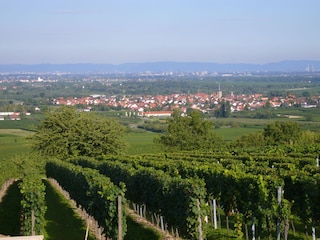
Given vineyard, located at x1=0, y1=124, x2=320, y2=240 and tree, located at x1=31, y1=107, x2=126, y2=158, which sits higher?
vineyard, located at x1=0, y1=124, x2=320, y2=240

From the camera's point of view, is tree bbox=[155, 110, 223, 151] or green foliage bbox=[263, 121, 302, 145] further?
tree bbox=[155, 110, 223, 151]

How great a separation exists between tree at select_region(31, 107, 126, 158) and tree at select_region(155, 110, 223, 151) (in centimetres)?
927

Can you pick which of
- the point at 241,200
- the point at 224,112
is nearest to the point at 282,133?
the point at 241,200

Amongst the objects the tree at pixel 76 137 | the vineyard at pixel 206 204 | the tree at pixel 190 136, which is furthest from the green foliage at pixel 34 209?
the tree at pixel 190 136

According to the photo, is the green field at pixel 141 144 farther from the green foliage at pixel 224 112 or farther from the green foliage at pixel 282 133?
the green foliage at pixel 224 112

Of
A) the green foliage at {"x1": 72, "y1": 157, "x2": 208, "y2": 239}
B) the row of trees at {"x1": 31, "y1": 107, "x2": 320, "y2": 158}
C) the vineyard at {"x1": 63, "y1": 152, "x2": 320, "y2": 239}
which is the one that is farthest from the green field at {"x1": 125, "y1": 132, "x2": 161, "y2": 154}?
the vineyard at {"x1": 63, "y1": 152, "x2": 320, "y2": 239}

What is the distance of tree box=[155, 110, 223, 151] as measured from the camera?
6450 cm

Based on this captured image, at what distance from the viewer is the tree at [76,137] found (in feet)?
181

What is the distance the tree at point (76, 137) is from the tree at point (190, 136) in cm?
927

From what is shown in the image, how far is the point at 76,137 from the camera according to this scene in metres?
55.7

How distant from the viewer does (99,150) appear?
5503 centimetres

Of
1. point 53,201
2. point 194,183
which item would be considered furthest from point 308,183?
point 53,201

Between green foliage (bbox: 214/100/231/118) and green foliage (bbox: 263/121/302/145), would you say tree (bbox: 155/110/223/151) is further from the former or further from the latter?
green foliage (bbox: 214/100/231/118)

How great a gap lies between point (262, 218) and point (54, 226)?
9.66 metres
